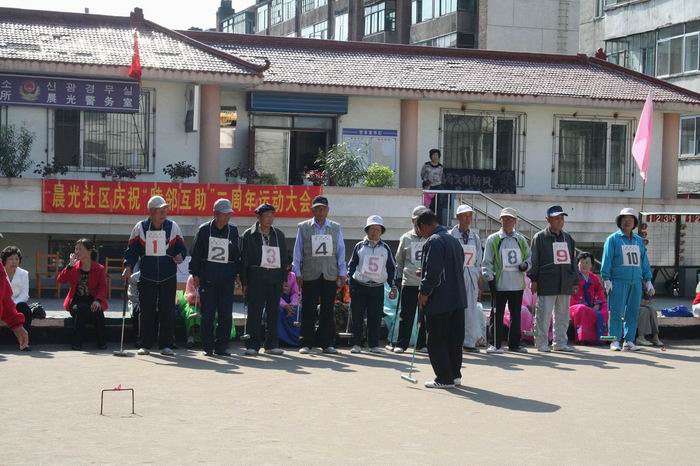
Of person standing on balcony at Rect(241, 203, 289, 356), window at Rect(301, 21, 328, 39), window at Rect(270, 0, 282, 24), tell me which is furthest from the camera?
window at Rect(270, 0, 282, 24)

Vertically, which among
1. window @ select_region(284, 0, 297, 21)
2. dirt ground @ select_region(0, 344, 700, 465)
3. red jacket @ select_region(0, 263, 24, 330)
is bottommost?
dirt ground @ select_region(0, 344, 700, 465)

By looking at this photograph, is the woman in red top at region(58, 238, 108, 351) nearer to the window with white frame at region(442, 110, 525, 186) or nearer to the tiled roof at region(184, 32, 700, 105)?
the tiled roof at region(184, 32, 700, 105)

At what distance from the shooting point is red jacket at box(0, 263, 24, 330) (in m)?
9.42

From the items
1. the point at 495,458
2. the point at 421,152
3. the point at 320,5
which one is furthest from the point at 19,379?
the point at 320,5

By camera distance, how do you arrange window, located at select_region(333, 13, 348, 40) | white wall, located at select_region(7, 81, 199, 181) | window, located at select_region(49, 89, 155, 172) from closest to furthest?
1. window, located at select_region(49, 89, 155, 172)
2. white wall, located at select_region(7, 81, 199, 181)
3. window, located at select_region(333, 13, 348, 40)

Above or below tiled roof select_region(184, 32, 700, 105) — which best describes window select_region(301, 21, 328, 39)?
above

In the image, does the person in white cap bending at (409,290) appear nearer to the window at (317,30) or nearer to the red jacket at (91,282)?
the red jacket at (91,282)

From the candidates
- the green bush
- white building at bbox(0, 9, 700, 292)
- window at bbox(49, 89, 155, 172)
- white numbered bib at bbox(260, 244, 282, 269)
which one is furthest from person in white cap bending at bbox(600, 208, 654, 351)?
window at bbox(49, 89, 155, 172)

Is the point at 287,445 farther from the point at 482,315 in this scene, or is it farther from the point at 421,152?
the point at 421,152

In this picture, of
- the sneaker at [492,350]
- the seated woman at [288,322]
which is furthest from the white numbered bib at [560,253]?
the seated woman at [288,322]

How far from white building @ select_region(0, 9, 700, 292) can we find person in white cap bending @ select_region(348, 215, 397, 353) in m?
9.35

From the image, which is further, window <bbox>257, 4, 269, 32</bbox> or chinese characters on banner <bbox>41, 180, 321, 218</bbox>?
window <bbox>257, 4, 269, 32</bbox>

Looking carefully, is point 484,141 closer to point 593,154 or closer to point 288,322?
point 593,154

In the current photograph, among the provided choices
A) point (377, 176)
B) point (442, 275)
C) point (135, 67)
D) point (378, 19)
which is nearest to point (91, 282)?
point (442, 275)
